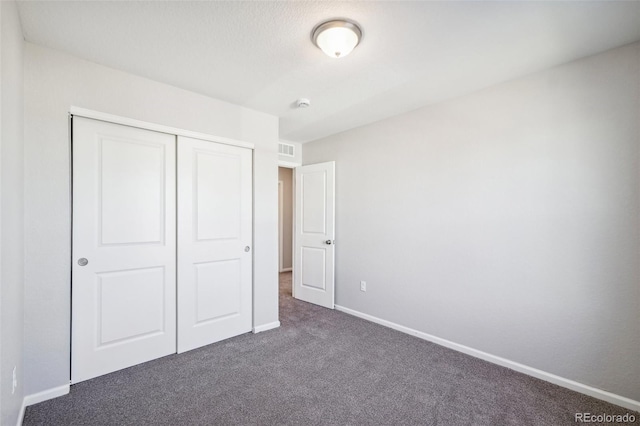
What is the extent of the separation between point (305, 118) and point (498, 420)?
3223 mm

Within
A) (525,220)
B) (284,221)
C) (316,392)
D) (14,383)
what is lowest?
(316,392)

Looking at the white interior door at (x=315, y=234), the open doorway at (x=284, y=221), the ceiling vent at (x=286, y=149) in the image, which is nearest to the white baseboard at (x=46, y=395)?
the white interior door at (x=315, y=234)

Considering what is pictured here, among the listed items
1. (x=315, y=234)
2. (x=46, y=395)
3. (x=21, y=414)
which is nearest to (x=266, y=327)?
(x=315, y=234)

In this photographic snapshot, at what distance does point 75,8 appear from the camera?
168cm

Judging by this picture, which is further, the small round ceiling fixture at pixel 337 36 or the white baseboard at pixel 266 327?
the white baseboard at pixel 266 327

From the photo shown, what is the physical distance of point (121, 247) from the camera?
93.8 inches

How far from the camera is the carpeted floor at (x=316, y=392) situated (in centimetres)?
186

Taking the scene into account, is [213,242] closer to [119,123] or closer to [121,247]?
[121,247]

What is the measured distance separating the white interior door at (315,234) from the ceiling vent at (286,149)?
259 mm

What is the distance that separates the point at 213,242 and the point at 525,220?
285 cm

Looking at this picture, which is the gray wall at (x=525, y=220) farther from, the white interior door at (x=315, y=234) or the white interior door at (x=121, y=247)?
the white interior door at (x=121, y=247)

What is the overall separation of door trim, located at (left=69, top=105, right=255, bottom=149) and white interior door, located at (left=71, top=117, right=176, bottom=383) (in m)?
0.05

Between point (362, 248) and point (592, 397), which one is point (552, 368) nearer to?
point (592, 397)

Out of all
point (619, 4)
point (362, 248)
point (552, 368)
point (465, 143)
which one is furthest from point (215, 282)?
point (619, 4)
